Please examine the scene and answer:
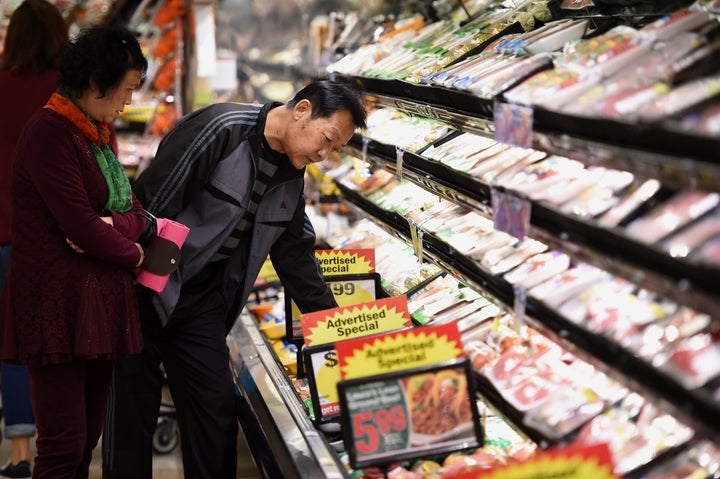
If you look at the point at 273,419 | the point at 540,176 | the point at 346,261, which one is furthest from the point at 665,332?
the point at 346,261

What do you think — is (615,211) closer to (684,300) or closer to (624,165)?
(624,165)

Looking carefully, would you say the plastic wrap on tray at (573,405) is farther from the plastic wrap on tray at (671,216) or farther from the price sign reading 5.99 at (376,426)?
the plastic wrap on tray at (671,216)

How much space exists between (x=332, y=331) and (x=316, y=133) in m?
0.67

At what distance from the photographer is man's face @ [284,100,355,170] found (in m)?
2.91

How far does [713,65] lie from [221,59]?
5.51 meters

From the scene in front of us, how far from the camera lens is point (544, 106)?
225 cm

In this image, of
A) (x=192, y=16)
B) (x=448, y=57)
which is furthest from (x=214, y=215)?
(x=192, y=16)

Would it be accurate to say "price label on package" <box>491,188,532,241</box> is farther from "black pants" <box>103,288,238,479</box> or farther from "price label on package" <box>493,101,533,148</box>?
"black pants" <box>103,288,238,479</box>

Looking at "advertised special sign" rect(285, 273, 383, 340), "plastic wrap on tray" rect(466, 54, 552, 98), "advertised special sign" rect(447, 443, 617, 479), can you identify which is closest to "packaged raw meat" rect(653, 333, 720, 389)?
"advertised special sign" rect(447, 443, 617, 479)

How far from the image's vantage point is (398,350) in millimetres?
2387

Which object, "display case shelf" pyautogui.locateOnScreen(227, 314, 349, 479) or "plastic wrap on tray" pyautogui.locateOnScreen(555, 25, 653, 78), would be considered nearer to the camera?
"plastic wrap on tray" pyautogui.locateOnScreen(555, 25, 653, 78)

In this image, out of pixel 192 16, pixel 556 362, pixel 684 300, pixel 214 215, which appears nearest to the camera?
pixel 684 300

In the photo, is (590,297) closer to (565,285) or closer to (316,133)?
(565,285)

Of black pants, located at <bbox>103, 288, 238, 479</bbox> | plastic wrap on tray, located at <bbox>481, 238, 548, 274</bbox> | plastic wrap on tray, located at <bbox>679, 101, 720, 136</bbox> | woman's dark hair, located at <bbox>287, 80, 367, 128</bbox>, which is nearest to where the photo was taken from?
plastic wrap on tray, located at <bbox>679, 101, 720, 136</bbox>
